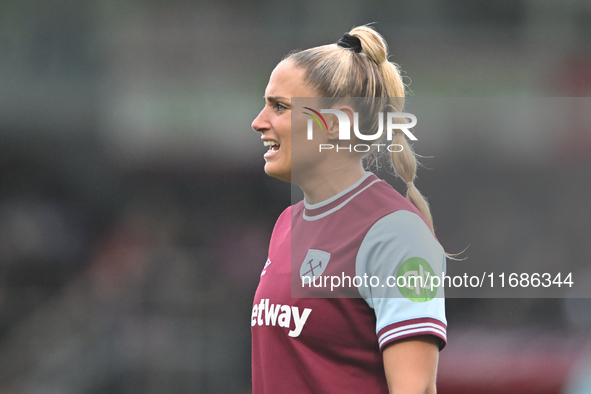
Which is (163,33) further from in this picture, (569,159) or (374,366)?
(374,366)

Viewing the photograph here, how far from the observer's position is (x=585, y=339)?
4.85 meters

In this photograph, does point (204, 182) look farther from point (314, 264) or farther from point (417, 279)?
point (417, 279)

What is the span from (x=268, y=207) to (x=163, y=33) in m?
2.07

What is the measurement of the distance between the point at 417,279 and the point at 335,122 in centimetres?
45

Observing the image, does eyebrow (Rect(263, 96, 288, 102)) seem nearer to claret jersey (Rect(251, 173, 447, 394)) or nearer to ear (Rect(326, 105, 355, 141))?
ear (Rect(326, 105, 355, 141))

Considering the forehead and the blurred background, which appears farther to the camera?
the blurred background

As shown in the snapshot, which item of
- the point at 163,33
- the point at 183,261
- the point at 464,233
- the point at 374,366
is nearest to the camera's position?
the point at 374,366

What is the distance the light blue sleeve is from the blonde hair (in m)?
0.18

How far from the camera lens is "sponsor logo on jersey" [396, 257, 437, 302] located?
4.05ft

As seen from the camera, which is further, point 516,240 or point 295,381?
point 516,240

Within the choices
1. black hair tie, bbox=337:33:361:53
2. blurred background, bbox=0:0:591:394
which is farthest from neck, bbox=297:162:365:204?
blurred background, bbox=0:0:591:394

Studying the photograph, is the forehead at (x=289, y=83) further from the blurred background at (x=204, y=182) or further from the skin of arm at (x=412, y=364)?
the blurred background at (x=204, y=182)

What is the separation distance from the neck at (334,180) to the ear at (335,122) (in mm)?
81

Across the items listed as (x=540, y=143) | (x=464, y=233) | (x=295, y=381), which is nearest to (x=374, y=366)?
(x=295, y=381)
